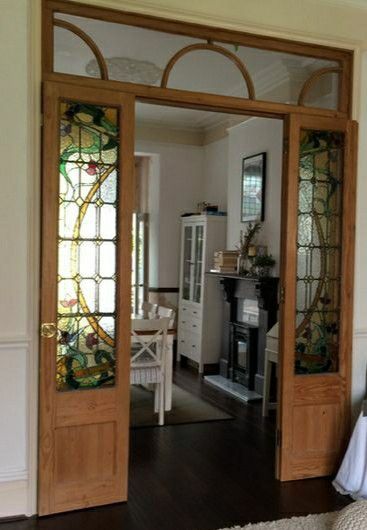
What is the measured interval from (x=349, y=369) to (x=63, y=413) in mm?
1970

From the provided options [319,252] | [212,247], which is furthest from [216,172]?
[319,252]

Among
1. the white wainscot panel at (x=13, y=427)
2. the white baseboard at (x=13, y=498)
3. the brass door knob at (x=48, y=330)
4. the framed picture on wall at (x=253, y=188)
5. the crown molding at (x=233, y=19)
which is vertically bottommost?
the white baseboard at (x=13, y=498)

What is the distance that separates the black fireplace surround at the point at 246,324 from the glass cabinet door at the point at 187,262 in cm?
79

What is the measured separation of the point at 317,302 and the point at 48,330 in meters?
1.83

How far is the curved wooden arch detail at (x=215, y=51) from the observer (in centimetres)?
330

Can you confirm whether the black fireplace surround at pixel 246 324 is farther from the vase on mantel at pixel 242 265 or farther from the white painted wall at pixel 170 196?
the white painted wall at pixel 170 196

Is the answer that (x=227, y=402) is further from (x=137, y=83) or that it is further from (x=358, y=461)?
(x=137, y=83)

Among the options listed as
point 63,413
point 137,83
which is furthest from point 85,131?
point 63,413

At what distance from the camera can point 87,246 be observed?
3.16 m

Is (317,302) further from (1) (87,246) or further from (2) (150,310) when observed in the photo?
(2) (150,310)

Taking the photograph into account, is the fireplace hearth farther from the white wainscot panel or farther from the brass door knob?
the white wainscot panel

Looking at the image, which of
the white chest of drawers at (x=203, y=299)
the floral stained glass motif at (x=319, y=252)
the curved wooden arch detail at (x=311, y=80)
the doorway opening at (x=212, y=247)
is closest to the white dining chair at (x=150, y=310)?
the doorway opening at (x=212, y=247)

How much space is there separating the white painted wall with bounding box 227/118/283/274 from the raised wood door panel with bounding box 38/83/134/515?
267 centimetres

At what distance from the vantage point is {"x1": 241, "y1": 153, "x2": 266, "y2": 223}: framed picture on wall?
5.79 metres
